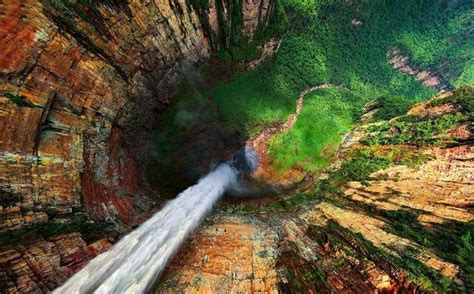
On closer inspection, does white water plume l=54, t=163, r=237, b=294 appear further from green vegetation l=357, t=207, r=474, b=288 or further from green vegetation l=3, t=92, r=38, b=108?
green vegetation l=357, t=207, r=474, b=288

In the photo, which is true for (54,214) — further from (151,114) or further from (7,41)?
(151,114)

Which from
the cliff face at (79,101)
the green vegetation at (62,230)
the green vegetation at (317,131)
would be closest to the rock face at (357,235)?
the green vegetation at (62,230)

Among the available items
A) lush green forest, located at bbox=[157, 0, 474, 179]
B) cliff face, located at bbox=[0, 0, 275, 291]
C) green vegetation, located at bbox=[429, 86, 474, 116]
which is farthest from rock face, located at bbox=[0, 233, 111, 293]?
green vegetation, located at bbox=[429, 86, 474, 116]

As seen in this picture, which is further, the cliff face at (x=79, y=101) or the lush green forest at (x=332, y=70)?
the lush green forest at (x=332, y=70)

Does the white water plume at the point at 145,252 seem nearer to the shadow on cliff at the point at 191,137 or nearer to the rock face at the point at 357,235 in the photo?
the rock face at the point at 357,235

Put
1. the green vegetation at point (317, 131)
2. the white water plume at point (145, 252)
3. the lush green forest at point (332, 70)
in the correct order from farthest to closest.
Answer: the lush green forest at point (332, 70) < the green vegetation at point (317, 131) < the white water plume at point (145, 252)

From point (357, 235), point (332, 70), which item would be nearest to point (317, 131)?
point (332, 70)
